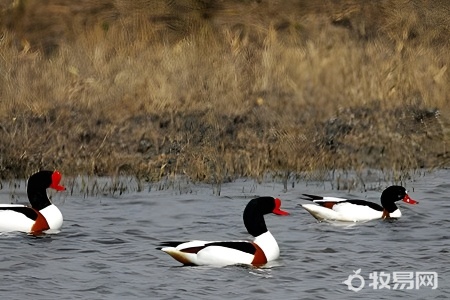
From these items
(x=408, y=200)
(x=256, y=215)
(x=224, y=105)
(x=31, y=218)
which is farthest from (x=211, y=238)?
(x=224, y=105)

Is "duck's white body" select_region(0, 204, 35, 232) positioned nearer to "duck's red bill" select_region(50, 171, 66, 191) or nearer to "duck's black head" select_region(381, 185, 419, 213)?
"duck's red bill" select_region(50, 171, 66, 191)

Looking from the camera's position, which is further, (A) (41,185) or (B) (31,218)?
(A) (41,185)

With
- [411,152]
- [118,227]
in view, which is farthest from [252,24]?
[118,227]

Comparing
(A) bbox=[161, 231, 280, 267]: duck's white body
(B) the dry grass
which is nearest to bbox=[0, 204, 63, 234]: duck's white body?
(A) bbox=[161, 231, 280, 267]: duck's white body

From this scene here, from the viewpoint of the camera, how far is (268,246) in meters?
11.6

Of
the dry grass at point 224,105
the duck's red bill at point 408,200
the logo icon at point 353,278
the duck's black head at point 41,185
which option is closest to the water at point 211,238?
the logo icon at point 353,278

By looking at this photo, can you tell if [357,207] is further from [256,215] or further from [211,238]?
[256,215]

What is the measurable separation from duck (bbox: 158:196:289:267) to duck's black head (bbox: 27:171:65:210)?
197cm

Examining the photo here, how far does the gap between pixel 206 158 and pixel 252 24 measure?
312 inches

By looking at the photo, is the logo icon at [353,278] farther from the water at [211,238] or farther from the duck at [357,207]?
the duck at [357,207]

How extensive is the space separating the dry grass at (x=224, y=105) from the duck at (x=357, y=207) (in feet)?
5.71

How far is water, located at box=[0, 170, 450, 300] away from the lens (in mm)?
10289

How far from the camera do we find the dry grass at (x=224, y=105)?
16156mm

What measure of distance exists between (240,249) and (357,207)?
103 inches
